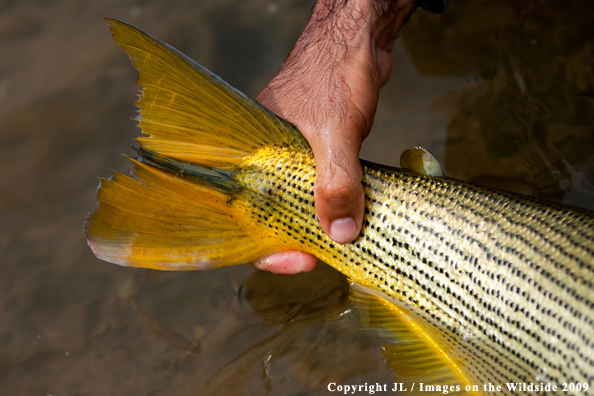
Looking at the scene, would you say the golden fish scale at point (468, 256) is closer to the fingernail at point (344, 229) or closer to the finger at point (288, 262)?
the fingernail at point (344, 229)

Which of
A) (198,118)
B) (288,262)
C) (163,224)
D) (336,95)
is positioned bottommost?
(288,262)

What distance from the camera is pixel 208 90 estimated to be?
6.29ft

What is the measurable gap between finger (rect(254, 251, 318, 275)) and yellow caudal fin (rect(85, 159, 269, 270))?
198 millimetres

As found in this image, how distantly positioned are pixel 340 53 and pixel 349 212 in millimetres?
852

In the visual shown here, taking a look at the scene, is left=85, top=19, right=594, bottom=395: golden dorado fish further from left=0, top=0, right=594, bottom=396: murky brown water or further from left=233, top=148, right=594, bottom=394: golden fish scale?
left=0, top=0, right=594, bottom=396: murky brown water

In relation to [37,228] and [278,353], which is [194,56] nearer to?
[37,228]

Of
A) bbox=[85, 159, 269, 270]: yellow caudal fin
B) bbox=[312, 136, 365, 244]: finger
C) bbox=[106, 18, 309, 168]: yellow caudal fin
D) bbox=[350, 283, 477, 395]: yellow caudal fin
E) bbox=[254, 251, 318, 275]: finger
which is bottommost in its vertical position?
bbox=[350, 283, 477, 395]: yellow caudal fin

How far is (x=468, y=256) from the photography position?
5.55 ft

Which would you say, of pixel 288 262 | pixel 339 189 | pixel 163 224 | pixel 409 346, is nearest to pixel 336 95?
pixel 339 189

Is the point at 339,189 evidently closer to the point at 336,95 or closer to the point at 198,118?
the point at 336,95

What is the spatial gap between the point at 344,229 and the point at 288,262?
509 millimetres

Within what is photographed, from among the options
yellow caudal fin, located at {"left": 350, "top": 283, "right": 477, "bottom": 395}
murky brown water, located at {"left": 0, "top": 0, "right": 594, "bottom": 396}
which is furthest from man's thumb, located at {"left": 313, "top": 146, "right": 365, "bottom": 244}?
murky brown water, located at {"left": 0, "top": 0, "right": 594, "bottom": 396}

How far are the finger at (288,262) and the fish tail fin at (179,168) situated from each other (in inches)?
11.9

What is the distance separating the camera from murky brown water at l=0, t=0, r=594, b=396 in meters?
2.44
